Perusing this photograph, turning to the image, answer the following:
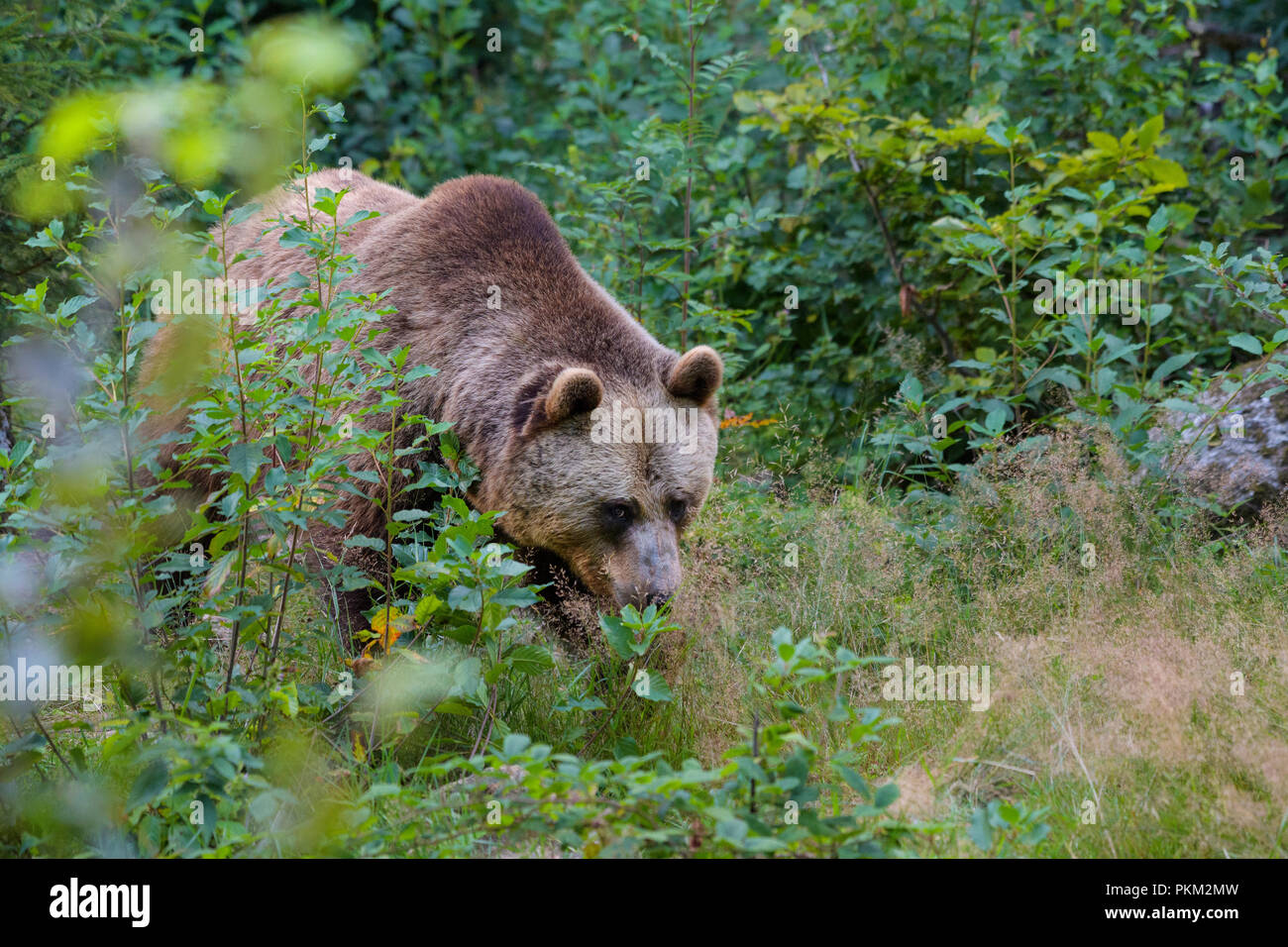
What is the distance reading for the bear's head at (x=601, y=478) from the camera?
4.66 m

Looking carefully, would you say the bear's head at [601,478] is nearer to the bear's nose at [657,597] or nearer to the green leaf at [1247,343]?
the bear's nose at [657,597]

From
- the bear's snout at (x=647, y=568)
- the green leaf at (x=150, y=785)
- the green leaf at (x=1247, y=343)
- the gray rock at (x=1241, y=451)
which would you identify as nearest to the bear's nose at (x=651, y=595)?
the bear's snout at (x=647, y=568)

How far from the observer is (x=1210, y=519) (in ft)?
17.4

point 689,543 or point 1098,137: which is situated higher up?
point 1098,137

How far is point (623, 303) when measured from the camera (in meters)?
6.80

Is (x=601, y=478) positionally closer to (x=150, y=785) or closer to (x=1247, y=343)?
(x=150, y=785)

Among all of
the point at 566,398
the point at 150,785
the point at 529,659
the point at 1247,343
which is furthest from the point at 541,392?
the point at 1247,343

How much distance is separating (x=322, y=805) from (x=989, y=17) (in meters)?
6.24

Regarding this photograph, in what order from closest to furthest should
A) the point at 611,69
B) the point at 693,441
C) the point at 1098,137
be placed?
the point at 693,441, the point at 1098,137, the point at 611,69

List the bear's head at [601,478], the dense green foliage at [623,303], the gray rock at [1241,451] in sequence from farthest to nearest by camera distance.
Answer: the gray rock at [1241,451], the bear's head at [601,478], the dense green foliage at [623,303]

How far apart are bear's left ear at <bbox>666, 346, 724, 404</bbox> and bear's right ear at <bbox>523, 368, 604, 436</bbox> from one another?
0.35 metres
